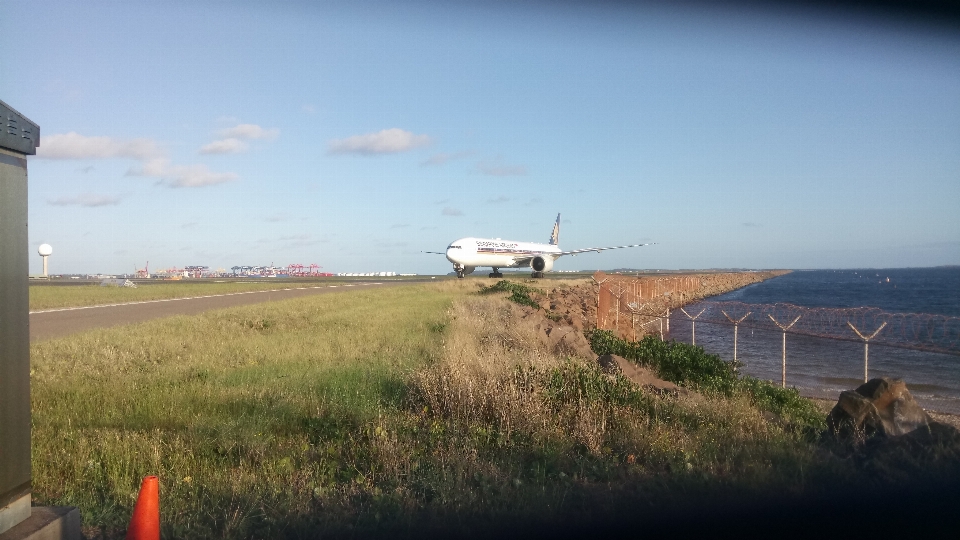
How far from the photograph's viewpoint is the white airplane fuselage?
49.3 meters

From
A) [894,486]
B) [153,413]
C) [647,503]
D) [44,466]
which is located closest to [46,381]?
[153,413]

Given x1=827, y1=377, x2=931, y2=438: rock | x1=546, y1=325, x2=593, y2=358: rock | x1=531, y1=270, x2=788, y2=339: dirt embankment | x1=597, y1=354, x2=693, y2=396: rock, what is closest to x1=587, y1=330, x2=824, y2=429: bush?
x1=597, y1=354, x2=693, y2=396: rock

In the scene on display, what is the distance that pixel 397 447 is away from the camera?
6281 mm

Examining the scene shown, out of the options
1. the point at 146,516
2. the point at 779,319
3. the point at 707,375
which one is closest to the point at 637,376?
the point at 707,375

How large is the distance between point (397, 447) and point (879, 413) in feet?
15.0

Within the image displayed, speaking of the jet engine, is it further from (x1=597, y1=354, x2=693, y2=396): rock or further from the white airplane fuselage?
(x1=597, y1=354, x2=693, y2=396): rock

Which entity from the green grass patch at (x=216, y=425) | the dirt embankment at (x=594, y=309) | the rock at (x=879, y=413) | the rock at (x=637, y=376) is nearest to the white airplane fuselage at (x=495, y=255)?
the dirt embankment at (x=594, y=309)

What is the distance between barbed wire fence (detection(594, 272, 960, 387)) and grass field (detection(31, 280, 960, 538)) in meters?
2.44

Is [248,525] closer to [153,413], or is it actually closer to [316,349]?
[153,413]

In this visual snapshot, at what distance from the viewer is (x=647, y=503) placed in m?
5.36

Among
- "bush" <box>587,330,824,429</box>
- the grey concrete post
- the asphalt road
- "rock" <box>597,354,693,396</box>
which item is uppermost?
the grey concrete post

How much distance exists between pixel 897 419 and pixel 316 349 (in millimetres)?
9494

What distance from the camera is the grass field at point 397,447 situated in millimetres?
5191

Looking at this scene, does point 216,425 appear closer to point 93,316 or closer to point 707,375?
point 707,375
